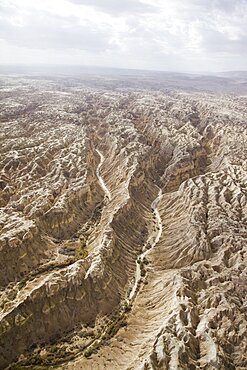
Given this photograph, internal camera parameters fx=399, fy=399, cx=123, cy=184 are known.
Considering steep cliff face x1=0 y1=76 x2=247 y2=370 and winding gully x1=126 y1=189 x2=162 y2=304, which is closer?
steep cliff face x1=0 y1=76 x2=247 y2=370

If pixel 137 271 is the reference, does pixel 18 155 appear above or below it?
above

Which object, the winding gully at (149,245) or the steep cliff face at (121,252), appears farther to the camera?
the winding gully at (149,245)

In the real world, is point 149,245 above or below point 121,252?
below

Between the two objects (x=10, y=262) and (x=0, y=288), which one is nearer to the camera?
(x=0, y=288)

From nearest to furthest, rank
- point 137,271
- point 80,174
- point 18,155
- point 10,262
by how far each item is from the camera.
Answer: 1. point 10,262
2. point 137,271
3. point 80,174
4. point 18,155

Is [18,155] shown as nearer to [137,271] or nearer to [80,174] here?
[80,174]

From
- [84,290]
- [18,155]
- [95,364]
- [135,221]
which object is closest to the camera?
[95,364]

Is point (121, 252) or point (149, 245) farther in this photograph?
point (149, 245)

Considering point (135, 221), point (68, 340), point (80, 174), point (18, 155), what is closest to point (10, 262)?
point (68, 340)
